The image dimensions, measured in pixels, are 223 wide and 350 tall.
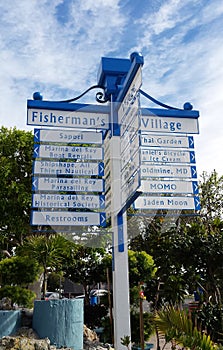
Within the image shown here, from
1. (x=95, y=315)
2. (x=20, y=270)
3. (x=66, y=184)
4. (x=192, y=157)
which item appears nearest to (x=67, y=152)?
(x=66, y=184)

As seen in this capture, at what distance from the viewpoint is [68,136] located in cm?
583

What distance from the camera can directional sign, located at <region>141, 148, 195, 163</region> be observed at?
224 inches

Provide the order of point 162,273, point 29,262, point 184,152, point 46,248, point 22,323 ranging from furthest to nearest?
point 162,273
point 29,262
point 46,248
point 22,323
point 184,152

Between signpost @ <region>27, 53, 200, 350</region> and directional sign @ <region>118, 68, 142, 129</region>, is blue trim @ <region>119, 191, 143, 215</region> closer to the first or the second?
signpost @ <region>27, 53, 200, 350</region>

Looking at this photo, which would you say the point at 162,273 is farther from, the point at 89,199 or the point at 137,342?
the point at 89,199

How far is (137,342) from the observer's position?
8492mm

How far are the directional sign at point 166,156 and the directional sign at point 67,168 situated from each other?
633 mm

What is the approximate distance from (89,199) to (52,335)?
2102mm

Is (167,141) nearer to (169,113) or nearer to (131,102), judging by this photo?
(169,113)

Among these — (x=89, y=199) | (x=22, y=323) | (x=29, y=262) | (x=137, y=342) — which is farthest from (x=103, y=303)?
(x=89, y=199)

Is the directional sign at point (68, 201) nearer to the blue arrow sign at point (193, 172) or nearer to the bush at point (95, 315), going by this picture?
the blue arrow sign at point (193, 172)

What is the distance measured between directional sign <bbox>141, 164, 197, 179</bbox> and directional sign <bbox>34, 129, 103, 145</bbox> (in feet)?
2.65

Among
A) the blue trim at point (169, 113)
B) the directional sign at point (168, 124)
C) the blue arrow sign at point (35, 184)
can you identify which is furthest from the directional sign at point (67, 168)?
the blue trim at point (169, 113)

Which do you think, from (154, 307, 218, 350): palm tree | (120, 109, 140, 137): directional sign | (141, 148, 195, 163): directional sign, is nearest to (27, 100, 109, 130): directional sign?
(120, 109, 140, 137): directional sign
